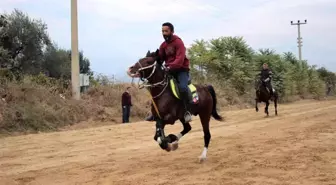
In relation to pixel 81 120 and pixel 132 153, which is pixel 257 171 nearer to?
pixel 132 153

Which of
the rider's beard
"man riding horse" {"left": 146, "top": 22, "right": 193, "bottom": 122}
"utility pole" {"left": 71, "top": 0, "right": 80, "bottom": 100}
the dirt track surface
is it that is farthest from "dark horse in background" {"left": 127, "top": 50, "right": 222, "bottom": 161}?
"utility pole" {"left": 71, "top": 0, "right": 80, "bottom": 100}

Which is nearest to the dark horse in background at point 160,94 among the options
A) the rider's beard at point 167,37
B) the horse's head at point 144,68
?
the horse's head at point 144,68

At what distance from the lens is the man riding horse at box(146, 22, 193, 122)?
952cm

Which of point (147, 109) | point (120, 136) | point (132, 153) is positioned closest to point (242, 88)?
point (147, 109)

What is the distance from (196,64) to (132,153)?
26238 mm

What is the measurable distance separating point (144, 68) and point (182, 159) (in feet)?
8.77

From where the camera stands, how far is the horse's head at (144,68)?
8938 millimetres

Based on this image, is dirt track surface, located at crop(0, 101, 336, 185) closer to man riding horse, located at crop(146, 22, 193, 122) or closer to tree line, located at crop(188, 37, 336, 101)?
man riding horse, located at crop(146, 22, 193, 122)

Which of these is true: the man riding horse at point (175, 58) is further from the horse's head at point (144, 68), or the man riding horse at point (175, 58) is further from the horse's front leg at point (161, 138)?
the horse's front leg at point (161, 138)

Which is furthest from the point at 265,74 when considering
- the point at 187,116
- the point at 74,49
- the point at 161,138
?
the point at 161,138

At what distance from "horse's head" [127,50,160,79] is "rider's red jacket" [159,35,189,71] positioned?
360mm

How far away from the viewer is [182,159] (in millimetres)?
10445

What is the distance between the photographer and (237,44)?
40.7 m

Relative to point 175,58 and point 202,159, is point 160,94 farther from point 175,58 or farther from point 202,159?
point 202,159
